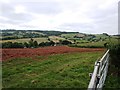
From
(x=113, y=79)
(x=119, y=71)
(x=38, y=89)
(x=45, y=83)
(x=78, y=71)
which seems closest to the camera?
(x=38, y=89)

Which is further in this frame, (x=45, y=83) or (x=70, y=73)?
(x=70, y=73)

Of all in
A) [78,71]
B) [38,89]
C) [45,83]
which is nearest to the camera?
[38,89]

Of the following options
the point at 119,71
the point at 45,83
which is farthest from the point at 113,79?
the point at 45,83

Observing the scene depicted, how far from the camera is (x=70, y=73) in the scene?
41.1ft

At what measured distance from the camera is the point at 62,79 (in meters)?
11.2

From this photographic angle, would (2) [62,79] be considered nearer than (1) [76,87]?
No

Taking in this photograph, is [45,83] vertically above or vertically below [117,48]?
below

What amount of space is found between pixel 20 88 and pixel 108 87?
343 cm

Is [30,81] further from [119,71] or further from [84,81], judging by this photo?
[119,71]

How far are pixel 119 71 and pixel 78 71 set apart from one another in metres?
2.22

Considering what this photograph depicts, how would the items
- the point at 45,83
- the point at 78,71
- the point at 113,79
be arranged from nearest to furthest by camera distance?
the point at 45,83 → the point at 113,79 → the point at 78,71

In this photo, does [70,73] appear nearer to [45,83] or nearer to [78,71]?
[78,71]

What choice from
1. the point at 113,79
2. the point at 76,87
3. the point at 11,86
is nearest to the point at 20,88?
the point at 11,86

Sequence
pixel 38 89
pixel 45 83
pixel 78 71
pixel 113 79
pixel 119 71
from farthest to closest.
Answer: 1. pixel 78 71
2. pixel 119 71
3. pixel 113 79
4. pixel 45 83
5. pixel 38 89
